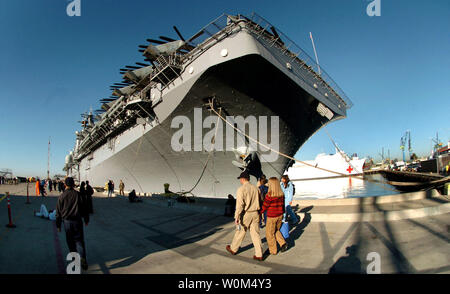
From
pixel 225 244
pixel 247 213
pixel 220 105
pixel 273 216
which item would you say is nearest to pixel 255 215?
pixel 247 213

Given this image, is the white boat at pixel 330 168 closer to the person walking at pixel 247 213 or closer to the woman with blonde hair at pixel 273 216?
the woman with blonde hair at pixel 273 216

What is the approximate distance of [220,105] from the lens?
912 centimetres

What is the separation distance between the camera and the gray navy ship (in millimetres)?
7789

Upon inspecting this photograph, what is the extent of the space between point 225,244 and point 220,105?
6.31 metres

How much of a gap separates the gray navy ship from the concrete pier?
3615 mm

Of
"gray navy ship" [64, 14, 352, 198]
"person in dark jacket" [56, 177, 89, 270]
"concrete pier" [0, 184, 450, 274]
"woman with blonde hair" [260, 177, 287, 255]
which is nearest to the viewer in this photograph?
"concrete pier" [0, 184, 450, 274]

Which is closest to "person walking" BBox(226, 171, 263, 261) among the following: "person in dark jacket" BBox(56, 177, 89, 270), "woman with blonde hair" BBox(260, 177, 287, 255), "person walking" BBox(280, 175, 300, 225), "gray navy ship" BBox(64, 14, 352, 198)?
"woman with blonde hair" BBox(260, 177, 287, 255)

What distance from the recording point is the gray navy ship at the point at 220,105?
779 centimetres

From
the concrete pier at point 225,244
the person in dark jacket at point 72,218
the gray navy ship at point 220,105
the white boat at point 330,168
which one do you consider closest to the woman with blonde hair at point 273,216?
the concrete pier at point 225,244

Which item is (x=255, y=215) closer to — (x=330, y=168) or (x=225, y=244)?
(x=225, y=244)

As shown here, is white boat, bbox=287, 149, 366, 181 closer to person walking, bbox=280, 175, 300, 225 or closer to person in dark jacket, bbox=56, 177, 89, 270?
person walking, bbox=280, 175, 300, 225

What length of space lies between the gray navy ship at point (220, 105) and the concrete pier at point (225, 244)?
361 centimetres
